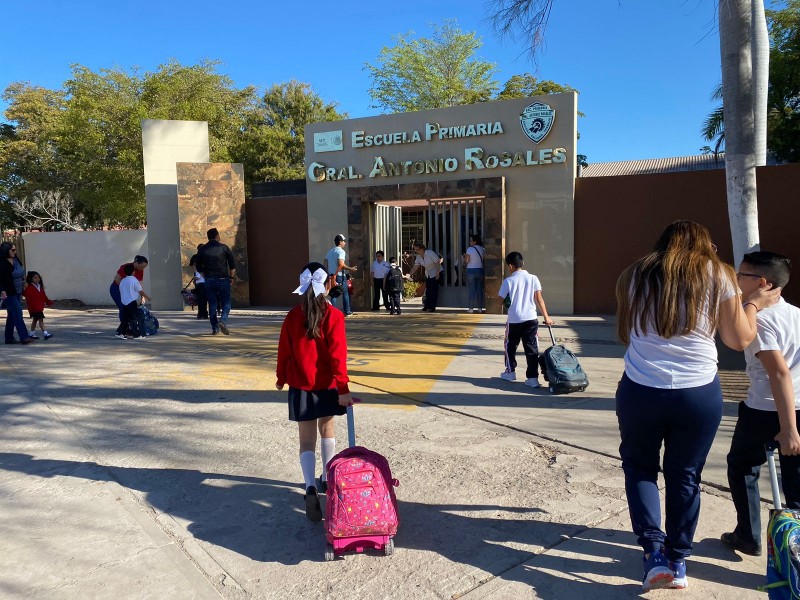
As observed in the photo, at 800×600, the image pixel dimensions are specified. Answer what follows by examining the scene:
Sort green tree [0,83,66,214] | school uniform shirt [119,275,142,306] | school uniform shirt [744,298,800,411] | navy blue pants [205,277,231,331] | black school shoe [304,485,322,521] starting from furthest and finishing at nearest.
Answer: green tree [0,83,66,214] → navy blue pants [205,277,231,331] → school uniform shirt [119,275,142,306] → black school shoe [304,485,322,521] → school uniform shirt [744,298,800,411]

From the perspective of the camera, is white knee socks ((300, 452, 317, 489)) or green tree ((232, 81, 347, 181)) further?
green tree ((232, 81, 347, 181))

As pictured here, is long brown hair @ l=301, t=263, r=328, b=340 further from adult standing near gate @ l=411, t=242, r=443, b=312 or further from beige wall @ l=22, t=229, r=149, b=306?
beige wall @ l=22, t=229, r=149, b=306

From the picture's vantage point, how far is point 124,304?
11.0 meters

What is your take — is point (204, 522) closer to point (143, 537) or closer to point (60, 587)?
point (143, 537)

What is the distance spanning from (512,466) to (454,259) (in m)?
10.4

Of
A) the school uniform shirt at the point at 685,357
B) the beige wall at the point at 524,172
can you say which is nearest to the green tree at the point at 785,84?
the beige wall at the point at 524,172

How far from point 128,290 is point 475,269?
7026 mm

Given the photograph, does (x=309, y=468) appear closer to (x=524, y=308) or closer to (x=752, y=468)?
(x=752, y=468)

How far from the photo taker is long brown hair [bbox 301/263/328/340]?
3.85m

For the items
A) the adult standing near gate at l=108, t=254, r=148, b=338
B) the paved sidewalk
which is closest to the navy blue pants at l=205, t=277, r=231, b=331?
the adult standing near gate at l=108, t=254, r=148, b=338

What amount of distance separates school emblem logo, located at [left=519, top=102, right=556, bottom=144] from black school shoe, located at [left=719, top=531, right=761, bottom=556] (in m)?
11.1

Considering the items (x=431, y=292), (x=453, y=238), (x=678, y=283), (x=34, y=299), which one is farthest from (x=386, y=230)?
(x=678, y=283)

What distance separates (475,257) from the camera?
13.5 meters

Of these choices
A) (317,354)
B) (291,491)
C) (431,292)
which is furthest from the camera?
(431,292)
